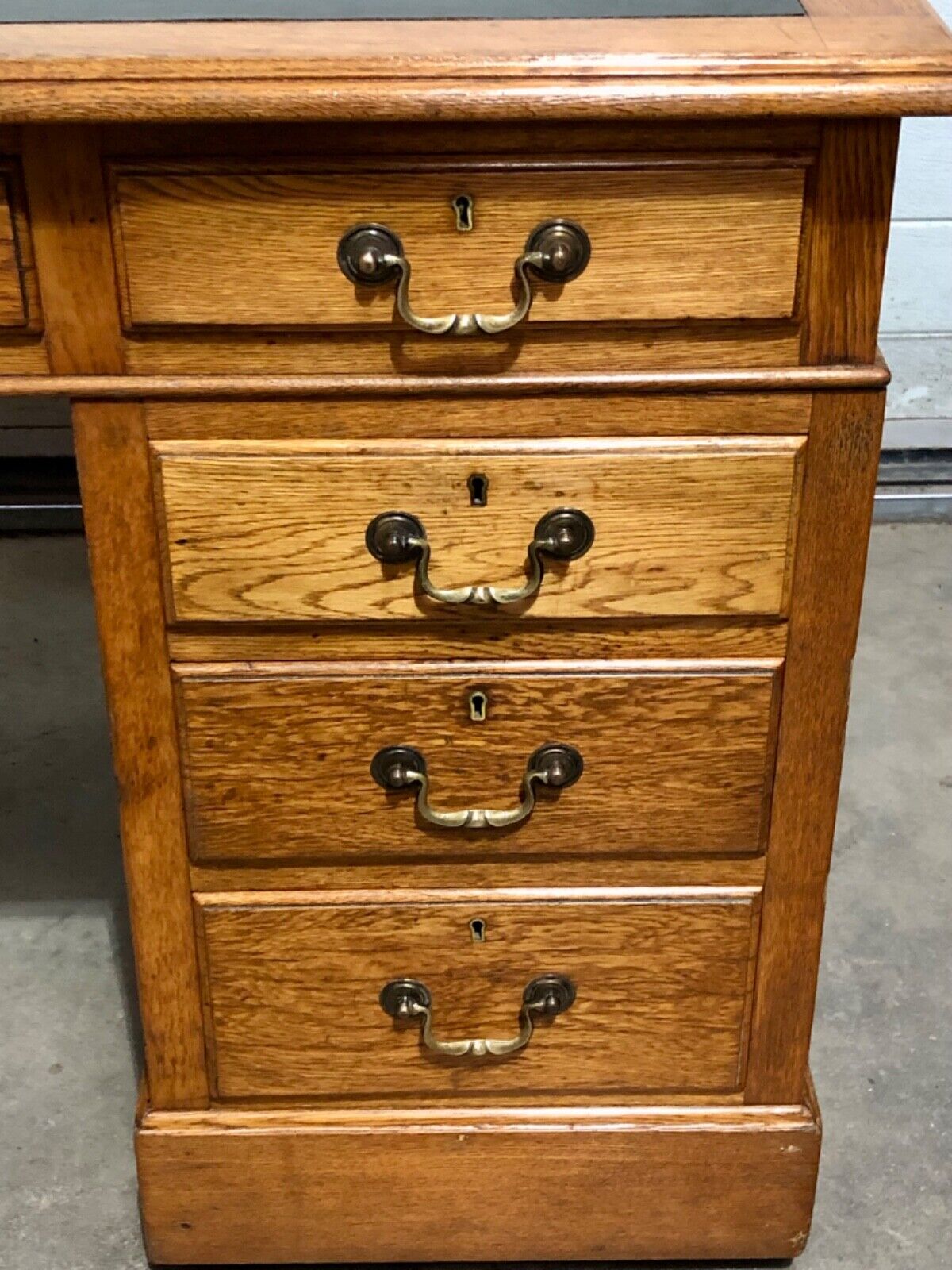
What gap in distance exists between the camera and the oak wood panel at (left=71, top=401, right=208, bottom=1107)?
3.14 feet

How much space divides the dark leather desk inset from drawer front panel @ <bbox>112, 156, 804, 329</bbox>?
0.41 feet

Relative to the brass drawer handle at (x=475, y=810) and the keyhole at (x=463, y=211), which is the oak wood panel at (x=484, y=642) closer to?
the brass drawer handle at (x=475, y=810)

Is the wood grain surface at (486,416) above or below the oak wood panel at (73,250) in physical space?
below

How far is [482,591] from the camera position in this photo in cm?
98

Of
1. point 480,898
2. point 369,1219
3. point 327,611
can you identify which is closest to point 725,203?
point 327,611

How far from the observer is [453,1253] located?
4.05 feet

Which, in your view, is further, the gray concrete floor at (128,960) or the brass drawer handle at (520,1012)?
the gray concrete floor at (128,960)

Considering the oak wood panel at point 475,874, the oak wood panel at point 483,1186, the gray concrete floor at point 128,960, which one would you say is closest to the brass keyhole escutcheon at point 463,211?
the oak wood panel at point 475,874

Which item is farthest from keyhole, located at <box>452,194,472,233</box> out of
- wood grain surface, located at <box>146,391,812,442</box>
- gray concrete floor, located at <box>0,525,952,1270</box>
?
gray concrete floor, located at <box>0,525,952,1270</box>

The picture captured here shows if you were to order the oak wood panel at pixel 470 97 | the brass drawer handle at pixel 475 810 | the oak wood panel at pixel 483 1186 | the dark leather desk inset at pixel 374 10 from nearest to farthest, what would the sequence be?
the oak wood panel at pixel 470 97
the dark leather desk inset at pixel 374 10
the brass drawer handle at pixel 475 810
the oak wood panel at pixel 483 1186

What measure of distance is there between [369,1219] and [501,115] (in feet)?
2.78

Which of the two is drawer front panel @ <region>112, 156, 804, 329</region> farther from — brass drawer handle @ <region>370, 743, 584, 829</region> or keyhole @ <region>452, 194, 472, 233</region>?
brass drawer handle @ <region>370, 743, 584, 829</region>

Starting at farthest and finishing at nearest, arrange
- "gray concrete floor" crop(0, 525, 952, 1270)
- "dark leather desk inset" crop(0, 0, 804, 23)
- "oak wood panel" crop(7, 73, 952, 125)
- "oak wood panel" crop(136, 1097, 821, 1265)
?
"gray concrete floor" crop(0, 525, 952, 1270), "oak wood panel" crop(136, 1097, 821, 1265), "dark leather desk inset" crop(0, 0, 804, 23), "oak wood panel" crop(7, 73, 952, 125)

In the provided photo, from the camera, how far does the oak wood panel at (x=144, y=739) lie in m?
0.96
